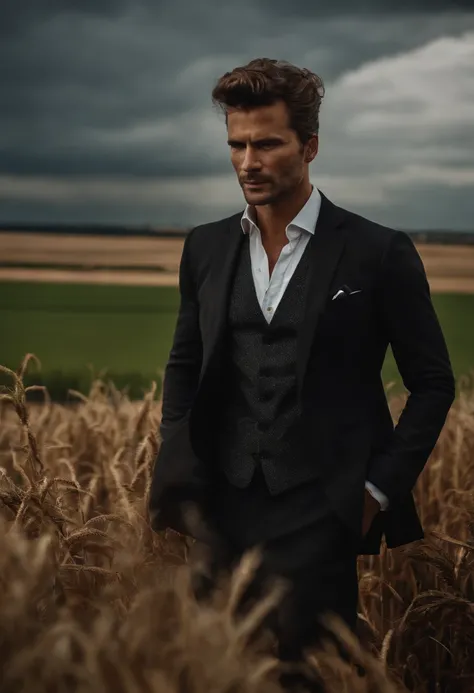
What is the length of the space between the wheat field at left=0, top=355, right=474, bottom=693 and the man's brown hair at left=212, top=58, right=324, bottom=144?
Result: 71 cm

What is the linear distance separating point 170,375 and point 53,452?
174cm

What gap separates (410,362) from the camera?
6.99 ft

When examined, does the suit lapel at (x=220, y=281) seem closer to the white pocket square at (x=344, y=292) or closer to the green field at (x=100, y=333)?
the white pocket square at (x=344, y=292)

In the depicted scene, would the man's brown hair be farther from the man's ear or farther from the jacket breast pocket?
the jacket breast pocket

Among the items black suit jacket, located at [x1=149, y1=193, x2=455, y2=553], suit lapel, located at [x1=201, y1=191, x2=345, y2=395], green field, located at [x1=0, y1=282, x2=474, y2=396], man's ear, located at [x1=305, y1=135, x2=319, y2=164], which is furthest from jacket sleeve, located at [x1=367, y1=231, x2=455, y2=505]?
green field, located at [x1=0, y1=282, x2=474, y2=396]

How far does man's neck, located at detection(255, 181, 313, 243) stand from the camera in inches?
84.3

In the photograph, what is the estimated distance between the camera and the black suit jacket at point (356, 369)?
6.82ft

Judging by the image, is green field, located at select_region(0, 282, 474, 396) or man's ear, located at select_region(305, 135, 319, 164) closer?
man's ear, located at select_region(305, 135, 319, 164)

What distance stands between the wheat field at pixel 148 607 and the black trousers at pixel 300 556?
0.07m

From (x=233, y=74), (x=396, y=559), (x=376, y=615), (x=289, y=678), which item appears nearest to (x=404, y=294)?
(x=233, y=74)

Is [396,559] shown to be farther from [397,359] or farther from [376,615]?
[397,359]

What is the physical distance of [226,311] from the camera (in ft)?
7.11

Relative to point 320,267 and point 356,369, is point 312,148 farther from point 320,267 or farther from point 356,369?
point 356,369

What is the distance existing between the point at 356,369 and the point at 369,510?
0.28m
